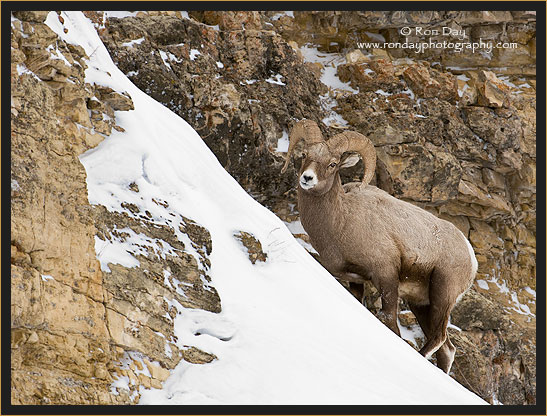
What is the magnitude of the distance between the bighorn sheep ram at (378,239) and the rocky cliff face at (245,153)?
1765 millimetres

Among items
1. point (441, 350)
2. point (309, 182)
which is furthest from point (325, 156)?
point (441, 350)

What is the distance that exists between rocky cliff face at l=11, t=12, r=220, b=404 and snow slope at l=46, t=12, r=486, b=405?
0.18m

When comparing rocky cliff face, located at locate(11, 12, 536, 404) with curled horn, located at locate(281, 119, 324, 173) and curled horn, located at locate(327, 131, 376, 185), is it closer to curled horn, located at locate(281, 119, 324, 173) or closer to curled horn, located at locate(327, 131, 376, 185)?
curled horn, located at locate(281, 119, 324, 173)

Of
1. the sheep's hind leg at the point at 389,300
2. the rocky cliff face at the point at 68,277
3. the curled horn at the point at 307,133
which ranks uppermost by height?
the rocky cliff face at the point at 68,277

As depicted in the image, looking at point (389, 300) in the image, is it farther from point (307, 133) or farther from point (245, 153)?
point (245, 153)

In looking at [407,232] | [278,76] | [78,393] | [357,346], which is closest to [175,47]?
[278,76]

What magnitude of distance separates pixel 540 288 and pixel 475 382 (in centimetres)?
318

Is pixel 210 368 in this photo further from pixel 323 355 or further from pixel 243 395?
pixel 323 355

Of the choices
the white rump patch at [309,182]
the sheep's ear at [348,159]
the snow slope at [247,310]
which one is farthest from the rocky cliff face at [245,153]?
the white rump patch at [309,182]

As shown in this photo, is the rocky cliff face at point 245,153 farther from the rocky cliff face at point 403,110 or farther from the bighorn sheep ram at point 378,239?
the bighorn sheep ram at point 378,239

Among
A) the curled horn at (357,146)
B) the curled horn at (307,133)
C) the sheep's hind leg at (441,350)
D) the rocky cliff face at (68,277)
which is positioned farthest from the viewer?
the sheep's hind leg at (441,350)

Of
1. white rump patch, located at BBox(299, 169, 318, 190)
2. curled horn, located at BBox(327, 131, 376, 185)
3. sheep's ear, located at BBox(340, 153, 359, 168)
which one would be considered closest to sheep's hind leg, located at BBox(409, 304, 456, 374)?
curled horn, located at BBox(327, 131, 376, 185)

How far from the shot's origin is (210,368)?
5078 mm

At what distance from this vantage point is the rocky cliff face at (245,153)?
464cm
